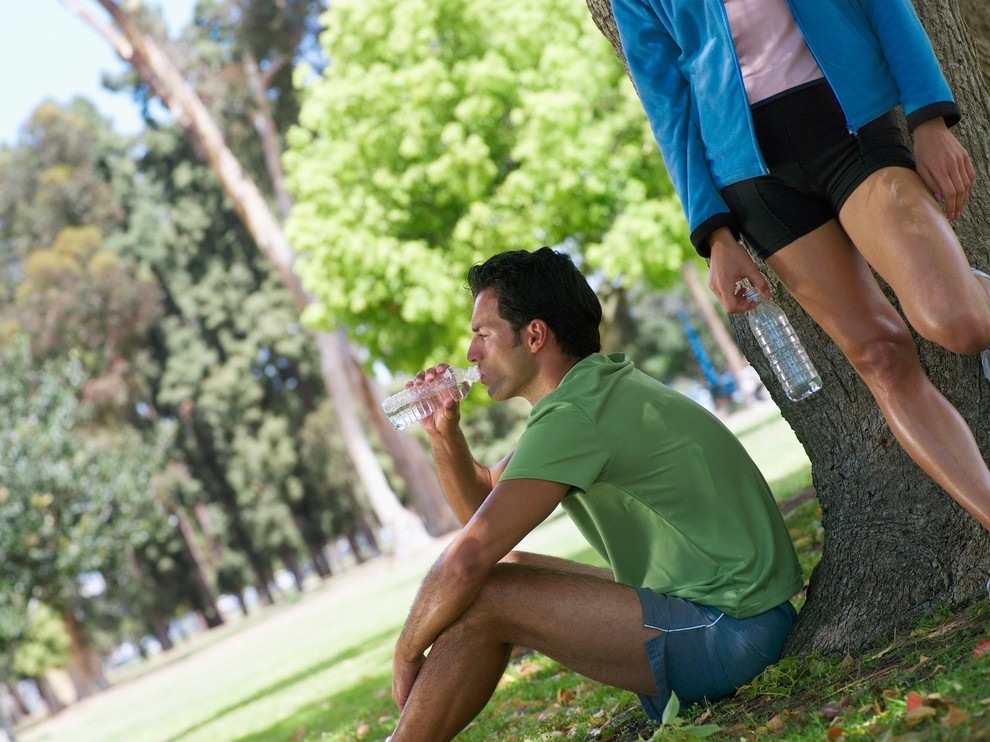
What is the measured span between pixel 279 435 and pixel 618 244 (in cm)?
2466

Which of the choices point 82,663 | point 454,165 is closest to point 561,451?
point 454,165

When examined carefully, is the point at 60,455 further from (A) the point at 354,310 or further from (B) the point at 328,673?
(B) the point at 328,673

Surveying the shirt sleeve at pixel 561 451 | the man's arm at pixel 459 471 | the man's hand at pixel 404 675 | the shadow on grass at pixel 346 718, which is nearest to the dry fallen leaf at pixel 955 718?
the shirt sleeve at pixel 561 451

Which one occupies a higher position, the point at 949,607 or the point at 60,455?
the point at 60,455

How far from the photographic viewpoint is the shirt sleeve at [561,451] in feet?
11.5

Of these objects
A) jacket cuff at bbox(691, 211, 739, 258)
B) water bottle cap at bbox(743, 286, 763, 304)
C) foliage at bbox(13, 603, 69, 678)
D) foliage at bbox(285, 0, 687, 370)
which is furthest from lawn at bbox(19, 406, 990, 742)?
foliage at bbox(13, 603, 69, 678)

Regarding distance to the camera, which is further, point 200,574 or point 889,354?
point 200,574

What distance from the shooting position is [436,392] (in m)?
4.31

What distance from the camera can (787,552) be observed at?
12.7 feet

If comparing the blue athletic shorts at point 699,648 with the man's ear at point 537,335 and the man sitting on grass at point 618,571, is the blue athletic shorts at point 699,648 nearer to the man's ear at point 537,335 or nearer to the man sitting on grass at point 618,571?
the man sitting on grass at point 618,571

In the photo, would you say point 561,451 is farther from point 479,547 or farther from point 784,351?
point 784,351

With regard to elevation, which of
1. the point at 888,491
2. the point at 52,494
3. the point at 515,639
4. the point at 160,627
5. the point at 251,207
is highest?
the point at 251,207

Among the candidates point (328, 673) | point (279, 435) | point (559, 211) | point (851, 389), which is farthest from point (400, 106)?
point (279, 435)

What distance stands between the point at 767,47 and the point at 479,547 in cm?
167
